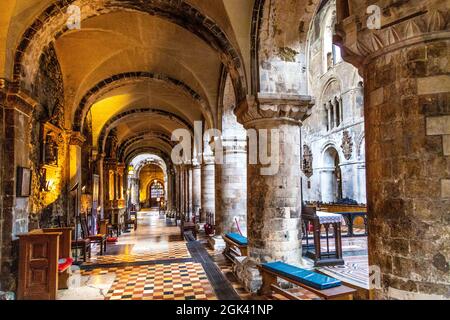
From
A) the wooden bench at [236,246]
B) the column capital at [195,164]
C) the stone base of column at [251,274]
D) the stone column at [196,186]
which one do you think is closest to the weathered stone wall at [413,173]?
the stone base of column at [251,274]

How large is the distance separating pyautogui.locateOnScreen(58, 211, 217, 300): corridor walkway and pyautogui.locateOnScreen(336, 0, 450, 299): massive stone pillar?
11.2 ft

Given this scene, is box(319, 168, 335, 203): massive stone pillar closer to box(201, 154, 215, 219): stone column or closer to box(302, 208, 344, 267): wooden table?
box(201, 154, 215, 219): stone column

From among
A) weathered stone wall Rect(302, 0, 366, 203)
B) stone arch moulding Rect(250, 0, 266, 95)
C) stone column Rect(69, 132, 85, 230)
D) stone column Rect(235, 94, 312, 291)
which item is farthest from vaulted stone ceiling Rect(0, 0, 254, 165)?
weathered stone wall Rect(302, 0, 366, 203)

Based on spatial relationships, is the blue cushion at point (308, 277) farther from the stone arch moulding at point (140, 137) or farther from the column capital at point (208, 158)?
the stone arch moulding at point (140, 137)

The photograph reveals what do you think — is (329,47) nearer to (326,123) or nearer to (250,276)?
(326,123)

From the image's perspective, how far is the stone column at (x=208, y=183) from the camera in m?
13.0

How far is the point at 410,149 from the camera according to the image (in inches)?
106

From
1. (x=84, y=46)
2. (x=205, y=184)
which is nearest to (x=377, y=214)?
(x=84, y=46)

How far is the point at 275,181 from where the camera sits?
231 inches

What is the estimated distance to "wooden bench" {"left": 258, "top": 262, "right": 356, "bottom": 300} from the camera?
3594mm

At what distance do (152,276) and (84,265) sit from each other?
7.24 ft

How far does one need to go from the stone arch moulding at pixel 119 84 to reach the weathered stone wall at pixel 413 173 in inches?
319

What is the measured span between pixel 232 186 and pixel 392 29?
7.20 metres
